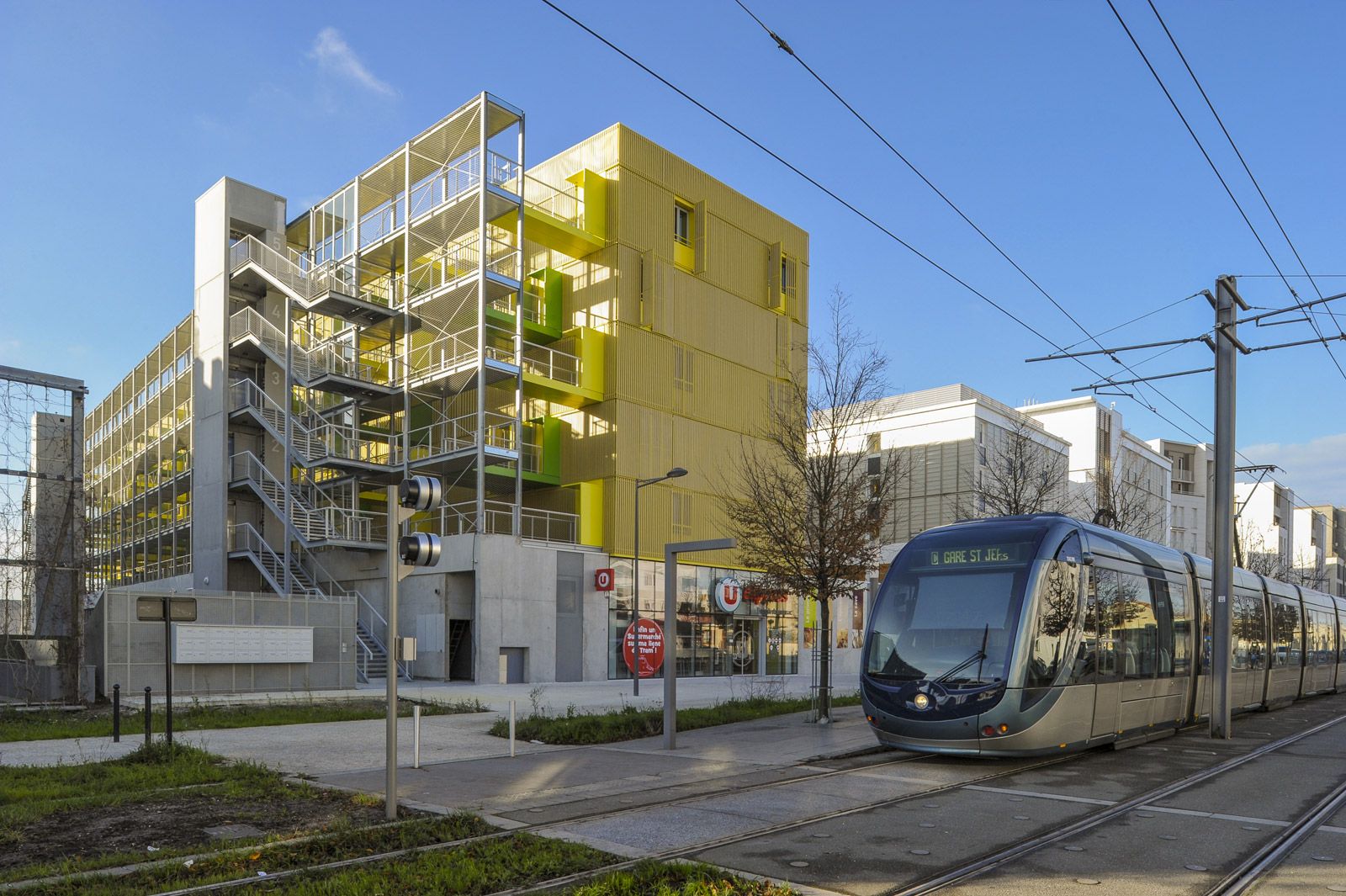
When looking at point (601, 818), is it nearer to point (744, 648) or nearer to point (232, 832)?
point (232, 832)

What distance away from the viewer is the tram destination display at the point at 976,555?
44.3ft

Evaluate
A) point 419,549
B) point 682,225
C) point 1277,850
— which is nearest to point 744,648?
point 682,225

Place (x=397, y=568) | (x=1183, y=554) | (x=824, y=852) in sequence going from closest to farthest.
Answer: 1. (x=824, y=852)
2. (x=397, y=568)
3. (x=1183, y=554)

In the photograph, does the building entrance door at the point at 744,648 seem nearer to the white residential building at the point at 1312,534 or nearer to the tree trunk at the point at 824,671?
the tree trunk at the point at 824,671

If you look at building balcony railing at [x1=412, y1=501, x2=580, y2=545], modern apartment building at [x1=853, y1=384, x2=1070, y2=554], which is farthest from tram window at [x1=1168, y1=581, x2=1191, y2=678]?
modern apartment building at [x1=853, y1=384, x2=1070, y2=554]

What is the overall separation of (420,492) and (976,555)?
25.0 ft

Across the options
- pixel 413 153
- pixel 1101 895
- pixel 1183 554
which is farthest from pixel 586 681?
pixel 1101 895

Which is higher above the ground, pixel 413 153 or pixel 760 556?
pixel 413 153

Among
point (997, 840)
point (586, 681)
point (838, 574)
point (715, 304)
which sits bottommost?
point (586, 681)

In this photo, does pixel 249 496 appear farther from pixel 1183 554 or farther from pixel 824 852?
pixel 824 852

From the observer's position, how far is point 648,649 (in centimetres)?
3897

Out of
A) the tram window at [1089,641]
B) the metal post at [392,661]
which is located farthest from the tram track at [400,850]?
the tram window at [1089,641]

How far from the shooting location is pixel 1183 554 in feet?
61.2

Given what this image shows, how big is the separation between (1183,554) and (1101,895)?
13.1 m
